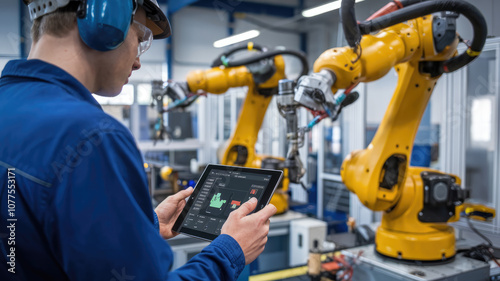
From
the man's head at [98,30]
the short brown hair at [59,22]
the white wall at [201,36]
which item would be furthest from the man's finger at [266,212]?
the white wall at [201,36]

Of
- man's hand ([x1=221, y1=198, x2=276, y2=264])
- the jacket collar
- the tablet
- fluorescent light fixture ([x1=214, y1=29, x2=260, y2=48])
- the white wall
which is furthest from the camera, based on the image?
the white wall

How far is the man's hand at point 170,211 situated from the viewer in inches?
48.7

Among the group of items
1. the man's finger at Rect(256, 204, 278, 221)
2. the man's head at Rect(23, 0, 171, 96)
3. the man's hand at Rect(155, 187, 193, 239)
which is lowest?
the man's hand at Rect(155, 187, 193, 239)

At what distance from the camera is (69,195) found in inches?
25.2

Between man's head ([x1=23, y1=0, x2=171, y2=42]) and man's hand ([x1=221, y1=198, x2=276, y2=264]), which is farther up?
man's head ([x1=23, y1=0, x2=171, y2=42])

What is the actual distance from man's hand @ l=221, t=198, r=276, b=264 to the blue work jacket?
0.73 feet

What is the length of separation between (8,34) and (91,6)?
173cm

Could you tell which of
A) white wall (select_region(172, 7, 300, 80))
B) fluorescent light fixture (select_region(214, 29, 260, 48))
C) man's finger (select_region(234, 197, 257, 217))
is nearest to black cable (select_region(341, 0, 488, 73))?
man's finger (select_region(234, 197, 257, 217))

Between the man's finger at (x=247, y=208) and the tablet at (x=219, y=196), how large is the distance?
2cm

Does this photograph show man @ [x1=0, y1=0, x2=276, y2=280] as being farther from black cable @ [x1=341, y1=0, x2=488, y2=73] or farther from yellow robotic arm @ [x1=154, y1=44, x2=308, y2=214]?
yellow robotic arm @ [x1=154, y1=44, x2=308, y2=214]

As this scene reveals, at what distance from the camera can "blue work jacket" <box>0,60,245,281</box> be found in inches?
25.5

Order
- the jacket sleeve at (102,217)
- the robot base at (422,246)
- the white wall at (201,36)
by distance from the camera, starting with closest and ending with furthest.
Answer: the jacket sleeve at (102,217) → the robot base at (422,246) → the white wall at (201,36)

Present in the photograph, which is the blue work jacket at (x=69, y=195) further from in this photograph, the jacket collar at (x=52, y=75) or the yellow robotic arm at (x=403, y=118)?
the yellow robotic arm at (x=403, y=118)

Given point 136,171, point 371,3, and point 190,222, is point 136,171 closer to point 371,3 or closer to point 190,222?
point 190,222
